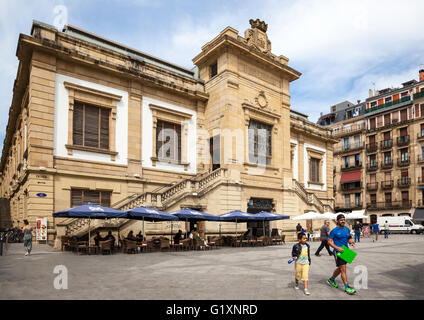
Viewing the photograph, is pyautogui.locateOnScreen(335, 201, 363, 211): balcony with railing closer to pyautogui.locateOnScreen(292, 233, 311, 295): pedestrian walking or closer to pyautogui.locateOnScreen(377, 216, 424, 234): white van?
pyautogui.locateOnScreen(377, 216, 424, 234): white van

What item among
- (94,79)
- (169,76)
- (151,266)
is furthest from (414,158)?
(151,266)

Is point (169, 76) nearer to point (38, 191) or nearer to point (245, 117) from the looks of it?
point (245, 117)

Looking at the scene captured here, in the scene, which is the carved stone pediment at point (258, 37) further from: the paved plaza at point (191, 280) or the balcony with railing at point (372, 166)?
the balcony with railing at point (372, 166)

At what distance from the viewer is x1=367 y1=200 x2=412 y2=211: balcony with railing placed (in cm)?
4959

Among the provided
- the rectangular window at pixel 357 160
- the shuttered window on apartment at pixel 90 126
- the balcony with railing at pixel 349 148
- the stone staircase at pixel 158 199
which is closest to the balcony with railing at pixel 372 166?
the rectangular window at pixel 357 160

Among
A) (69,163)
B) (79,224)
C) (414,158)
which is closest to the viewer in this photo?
(79,224)

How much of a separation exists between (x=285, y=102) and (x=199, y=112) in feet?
26.5

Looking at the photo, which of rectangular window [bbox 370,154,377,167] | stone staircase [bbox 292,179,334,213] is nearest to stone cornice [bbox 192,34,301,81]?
stone staircase [bbox 292,179,334,213]

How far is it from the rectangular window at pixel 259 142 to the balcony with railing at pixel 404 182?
103 ft

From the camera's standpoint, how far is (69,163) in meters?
20.4

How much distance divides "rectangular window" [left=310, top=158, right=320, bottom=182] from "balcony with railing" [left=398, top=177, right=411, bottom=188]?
19.6 m

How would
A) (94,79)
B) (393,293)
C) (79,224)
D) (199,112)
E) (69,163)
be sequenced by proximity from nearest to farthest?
(393,293) < (79,224) < (69,163) < (94,79) < (199,112)

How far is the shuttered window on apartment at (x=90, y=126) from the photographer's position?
21.3 metres

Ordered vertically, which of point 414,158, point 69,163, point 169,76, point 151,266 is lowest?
point 151,266
